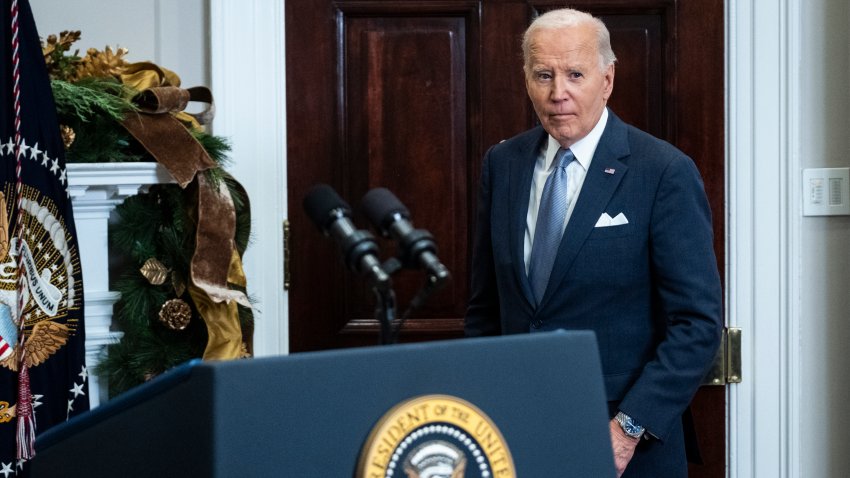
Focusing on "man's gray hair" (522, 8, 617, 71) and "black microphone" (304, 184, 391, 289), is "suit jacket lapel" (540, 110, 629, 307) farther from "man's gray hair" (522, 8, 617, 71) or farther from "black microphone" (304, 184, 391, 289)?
"black microphone" (304, 184, 391, 289)

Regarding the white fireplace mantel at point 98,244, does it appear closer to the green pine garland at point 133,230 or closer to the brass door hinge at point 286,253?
the green pine garland at point 133,230

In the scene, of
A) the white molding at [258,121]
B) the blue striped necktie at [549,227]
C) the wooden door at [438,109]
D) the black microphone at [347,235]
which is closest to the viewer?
the black microphone at [347,235]

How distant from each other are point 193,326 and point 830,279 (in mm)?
1539

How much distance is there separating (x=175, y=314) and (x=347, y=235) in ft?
4.02

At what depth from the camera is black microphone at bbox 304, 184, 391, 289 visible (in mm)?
1048

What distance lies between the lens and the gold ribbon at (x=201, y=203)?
2176 mm

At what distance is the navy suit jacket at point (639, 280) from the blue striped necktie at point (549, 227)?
0.07 feet

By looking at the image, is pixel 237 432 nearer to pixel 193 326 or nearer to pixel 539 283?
pixel 539 283

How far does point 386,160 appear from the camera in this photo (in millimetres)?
2705

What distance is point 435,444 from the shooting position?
100 centimetres

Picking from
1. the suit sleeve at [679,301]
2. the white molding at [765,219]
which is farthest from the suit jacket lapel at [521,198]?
the white molding at [765,219]

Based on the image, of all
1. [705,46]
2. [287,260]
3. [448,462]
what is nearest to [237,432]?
[448,462]

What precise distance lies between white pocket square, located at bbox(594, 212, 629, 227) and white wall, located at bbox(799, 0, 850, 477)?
97 cm

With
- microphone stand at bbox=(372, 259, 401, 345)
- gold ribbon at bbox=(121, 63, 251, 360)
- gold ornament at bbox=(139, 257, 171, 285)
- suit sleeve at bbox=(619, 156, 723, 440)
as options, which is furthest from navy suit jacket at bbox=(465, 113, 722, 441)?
microphone stand at bbox=(372, 259, 401, 345)
